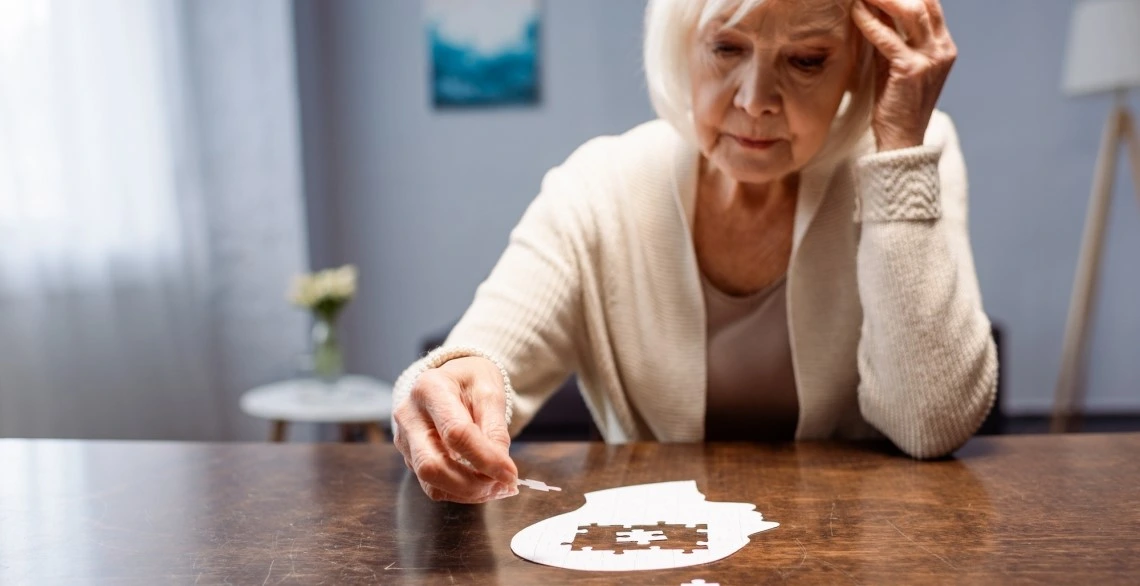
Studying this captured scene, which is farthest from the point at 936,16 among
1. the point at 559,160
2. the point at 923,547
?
the point at 559,160

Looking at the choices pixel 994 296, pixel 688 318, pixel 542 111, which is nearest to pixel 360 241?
pixel 542 111

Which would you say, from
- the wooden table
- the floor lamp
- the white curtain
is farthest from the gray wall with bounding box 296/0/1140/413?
the wooden table

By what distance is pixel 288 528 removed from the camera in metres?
0.81

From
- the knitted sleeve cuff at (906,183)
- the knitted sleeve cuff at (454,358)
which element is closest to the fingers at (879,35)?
the knitted sleeve cuff at (906,183)

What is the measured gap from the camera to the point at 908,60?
1.03m

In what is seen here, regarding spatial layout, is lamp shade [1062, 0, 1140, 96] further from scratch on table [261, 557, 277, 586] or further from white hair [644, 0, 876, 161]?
scratch on table [261, 557, 277, 586]

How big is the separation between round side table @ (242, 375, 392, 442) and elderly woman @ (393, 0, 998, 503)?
1.48m

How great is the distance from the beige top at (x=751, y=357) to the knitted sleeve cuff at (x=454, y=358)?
1.14ft

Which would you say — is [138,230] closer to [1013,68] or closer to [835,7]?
[835,7]

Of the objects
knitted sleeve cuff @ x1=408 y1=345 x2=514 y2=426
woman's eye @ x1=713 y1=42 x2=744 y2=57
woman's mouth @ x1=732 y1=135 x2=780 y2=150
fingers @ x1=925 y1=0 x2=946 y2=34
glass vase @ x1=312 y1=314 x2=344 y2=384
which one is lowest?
glass vase @ x1=312 y1=314 x2=344 y2=384

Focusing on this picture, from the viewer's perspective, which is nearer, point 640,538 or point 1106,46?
point 640,538

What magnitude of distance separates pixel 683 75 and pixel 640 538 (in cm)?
64

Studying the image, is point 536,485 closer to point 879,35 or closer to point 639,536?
point 639,536

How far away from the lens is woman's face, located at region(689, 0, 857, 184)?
3.35 feet
